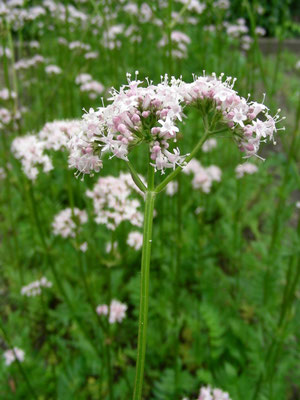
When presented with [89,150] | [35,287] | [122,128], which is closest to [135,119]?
[122,128]

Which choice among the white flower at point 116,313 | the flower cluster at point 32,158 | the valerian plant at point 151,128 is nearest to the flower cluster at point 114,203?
the flower cluster at point 32,158

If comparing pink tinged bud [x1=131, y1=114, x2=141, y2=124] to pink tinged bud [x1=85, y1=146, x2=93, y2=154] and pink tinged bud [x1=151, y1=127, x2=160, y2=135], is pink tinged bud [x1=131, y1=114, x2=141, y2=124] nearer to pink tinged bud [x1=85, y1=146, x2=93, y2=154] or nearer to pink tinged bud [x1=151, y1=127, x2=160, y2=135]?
pink tinged bud [x1=151, y1=127, x2=160, y2=135]

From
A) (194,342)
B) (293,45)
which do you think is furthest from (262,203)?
(293,45)

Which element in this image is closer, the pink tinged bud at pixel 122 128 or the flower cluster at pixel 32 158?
the pink tinged bud at pixel 122 128

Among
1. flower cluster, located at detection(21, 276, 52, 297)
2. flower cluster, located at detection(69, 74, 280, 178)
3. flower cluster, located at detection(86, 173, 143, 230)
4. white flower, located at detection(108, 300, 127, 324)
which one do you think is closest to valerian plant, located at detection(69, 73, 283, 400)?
flower cluster, located at detection(69, 74, 280, 178)

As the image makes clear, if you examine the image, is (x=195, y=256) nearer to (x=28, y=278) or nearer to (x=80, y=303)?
(x=80, y=303)

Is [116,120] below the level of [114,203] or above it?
above

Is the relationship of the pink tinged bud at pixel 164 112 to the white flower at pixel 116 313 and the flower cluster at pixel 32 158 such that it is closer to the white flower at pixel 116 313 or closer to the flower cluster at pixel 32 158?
the flower cluster at pixel 32 158

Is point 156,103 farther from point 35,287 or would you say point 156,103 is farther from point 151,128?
point 35,287
